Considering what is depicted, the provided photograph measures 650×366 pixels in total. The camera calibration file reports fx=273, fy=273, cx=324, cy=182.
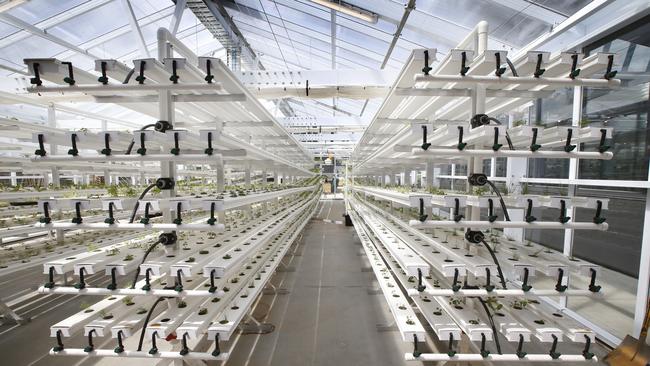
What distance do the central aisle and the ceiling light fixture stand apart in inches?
139

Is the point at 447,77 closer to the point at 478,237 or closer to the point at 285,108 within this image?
the point at 478,237

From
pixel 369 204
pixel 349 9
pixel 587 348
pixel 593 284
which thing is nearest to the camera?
pixel 587 348

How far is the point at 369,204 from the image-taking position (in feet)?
19.1

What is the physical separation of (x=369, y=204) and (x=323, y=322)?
3263 millimetres

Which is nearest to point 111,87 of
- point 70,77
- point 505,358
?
point 70,77

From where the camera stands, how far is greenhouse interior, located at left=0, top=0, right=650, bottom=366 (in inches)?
61.5

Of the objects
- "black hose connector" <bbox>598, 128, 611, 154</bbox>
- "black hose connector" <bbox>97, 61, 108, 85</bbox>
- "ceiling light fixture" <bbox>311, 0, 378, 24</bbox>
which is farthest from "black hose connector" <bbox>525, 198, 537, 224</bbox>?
"ceiling light fixture" <bbox>311, 0, 378, 24</bbox>

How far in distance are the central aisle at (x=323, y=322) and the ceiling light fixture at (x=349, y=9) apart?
3.52 meters

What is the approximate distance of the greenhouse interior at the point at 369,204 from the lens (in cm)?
156

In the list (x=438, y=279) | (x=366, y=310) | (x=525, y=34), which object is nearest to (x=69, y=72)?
(x=438, y=279)

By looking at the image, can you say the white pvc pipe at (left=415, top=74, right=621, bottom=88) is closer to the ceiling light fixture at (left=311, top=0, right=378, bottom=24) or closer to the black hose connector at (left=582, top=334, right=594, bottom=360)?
the black hose connector at (left=582, top=334, right=594, bottom=360)

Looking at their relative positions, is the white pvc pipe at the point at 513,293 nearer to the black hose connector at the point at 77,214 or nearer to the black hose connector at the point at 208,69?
the black hose connector at the point at 208,69

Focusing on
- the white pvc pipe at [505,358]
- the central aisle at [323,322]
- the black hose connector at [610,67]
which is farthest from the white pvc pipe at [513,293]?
the black hose connector at [610,67]

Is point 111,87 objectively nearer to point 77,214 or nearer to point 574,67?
point 77,214
